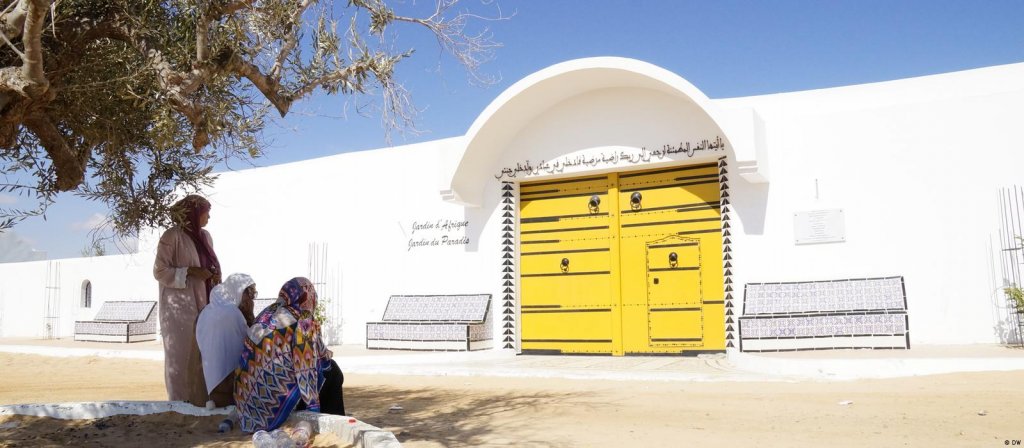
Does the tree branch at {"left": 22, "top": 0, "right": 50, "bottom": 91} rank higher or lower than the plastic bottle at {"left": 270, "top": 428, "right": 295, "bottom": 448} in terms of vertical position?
higher

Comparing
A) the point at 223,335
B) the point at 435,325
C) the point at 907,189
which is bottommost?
the point at 435,325

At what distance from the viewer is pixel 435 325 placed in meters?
11.2

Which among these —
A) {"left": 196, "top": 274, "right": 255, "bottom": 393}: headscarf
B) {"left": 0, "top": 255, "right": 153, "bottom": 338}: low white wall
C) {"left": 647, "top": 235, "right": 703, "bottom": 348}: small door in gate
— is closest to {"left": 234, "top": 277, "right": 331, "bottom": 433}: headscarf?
{"left": 196, "top": 274, "right": 255, "bottom": 393}: headscarf

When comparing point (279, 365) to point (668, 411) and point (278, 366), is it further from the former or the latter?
point (668, 411)

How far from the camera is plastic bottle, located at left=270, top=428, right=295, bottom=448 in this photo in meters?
4.01

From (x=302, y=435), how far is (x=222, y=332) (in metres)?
0.95

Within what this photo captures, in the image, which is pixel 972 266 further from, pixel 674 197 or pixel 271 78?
pixel 271 78

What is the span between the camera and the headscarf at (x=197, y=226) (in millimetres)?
5359

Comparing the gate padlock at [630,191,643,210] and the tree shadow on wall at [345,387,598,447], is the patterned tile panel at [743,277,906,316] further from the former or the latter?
the tree shadow on wall at [345,387,598,447]

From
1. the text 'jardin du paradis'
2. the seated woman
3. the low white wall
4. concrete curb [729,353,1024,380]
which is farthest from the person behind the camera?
the low white wall

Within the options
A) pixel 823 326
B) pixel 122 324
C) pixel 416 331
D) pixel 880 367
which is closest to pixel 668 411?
pixel 880 367

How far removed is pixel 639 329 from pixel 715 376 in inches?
123

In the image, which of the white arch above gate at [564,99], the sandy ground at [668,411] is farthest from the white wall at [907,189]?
the sandy ground at [668,411]

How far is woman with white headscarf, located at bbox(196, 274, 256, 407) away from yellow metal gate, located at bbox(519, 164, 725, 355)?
22.5 feet
